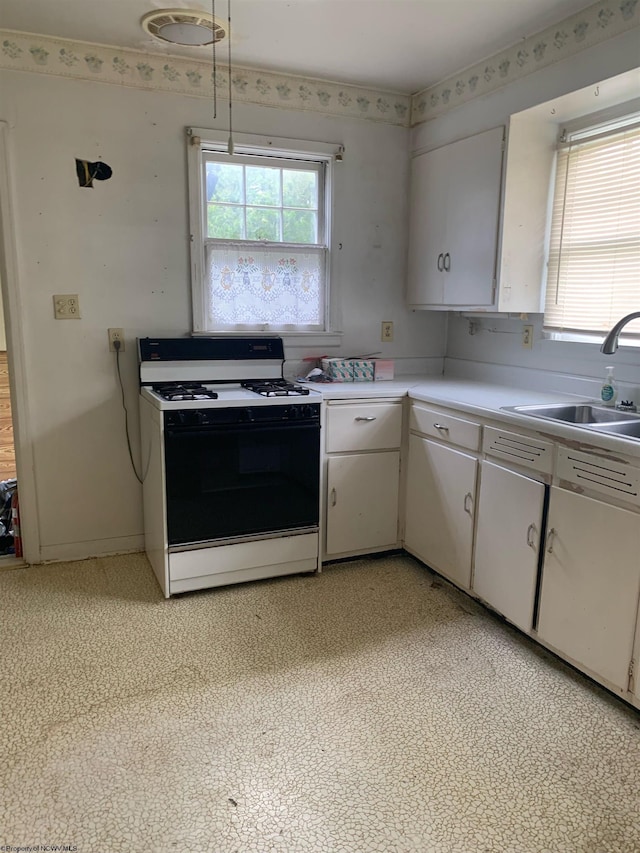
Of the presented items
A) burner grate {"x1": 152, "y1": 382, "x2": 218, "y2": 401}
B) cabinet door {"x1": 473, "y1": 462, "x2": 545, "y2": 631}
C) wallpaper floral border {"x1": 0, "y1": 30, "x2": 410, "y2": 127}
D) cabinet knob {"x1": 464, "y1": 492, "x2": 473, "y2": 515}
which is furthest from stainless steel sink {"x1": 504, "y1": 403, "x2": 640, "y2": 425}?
wallpaper floral border {"x1": 0, "y1": 30, "x2": 410, "y2": 127}

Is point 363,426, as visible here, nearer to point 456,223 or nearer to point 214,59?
point 456,223

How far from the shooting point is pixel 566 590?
6.91 ft

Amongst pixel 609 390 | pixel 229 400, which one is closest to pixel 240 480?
pixel 229 400

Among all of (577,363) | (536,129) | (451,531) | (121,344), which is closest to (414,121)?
(536,129)

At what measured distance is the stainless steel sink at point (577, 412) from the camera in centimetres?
242

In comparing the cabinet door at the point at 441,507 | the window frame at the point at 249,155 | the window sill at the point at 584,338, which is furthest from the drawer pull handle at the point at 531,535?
the window frame at the point at 249,155

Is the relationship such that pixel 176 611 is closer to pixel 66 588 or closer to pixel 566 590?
pixel 66 588

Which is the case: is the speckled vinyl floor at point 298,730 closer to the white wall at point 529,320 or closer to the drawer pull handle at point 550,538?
the drawer pull handle at point 550,538

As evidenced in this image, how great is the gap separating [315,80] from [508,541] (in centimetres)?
248

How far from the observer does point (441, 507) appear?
2783mm

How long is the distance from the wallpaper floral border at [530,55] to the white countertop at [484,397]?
4.56 feet

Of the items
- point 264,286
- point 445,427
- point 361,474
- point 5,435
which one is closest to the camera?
point 445,427

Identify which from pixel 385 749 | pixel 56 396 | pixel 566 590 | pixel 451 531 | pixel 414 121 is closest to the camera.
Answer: pixel 385 749

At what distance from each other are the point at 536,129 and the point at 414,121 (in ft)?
2.86
